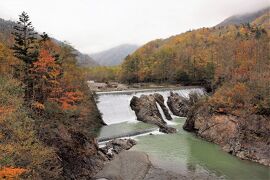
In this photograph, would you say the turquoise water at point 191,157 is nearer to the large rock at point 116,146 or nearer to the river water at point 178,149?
the river water at point 178,149

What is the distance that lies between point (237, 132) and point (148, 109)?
17.7m

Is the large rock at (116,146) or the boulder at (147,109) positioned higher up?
the boulder at (147,109)

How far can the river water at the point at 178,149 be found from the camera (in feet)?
93.5

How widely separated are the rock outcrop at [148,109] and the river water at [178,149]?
3.72ft

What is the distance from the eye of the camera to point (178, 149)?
3512 cm

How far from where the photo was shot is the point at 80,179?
24.8 meters

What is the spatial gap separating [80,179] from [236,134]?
69.6ft

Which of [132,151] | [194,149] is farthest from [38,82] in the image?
[194,149]

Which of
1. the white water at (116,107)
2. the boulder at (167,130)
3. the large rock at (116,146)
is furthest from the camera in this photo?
the white water at (116,107)

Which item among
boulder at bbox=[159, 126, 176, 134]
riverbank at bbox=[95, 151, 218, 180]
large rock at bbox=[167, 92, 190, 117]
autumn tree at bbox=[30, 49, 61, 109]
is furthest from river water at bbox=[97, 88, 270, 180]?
autumn tree at bbox=[30, 49, 61, 109]

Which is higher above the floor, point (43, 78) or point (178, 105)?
point (43, 78)

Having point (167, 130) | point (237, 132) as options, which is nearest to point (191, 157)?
point (237, 132)

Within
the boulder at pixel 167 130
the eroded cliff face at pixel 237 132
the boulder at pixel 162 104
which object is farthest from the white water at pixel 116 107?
the eroded cliff face at pixel 237 132

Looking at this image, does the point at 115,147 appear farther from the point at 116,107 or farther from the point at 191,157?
the point at 116,107
